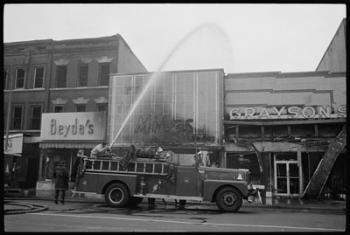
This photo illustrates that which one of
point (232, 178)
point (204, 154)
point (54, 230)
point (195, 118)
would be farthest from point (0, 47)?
point (195, 118)

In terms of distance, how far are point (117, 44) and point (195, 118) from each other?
9.43 metres

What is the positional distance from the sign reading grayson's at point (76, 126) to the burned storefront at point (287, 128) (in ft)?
30.0

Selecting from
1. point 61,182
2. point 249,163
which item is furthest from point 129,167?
point 249,163

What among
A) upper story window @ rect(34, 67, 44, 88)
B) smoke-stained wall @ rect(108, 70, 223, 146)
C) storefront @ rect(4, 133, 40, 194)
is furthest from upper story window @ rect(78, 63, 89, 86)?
storefront @ rect(4, 133, 40, 194)

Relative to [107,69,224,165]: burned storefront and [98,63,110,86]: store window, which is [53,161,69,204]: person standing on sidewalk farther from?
[98,63,110,86]: store window

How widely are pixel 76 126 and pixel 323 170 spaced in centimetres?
1682

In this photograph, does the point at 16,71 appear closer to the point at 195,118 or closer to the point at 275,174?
the point at 195,118

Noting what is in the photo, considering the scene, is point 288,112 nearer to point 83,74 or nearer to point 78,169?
point 78,169

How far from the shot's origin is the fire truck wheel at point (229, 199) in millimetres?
14484

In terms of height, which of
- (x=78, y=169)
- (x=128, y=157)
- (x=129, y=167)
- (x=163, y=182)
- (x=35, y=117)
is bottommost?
(x=163, y=182)

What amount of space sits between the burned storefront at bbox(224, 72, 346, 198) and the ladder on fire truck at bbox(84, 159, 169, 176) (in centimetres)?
878

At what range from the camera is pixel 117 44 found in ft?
94.2

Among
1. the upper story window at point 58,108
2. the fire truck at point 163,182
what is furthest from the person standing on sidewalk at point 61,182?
the upper story window at point 58,108

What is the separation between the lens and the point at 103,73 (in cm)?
2881
